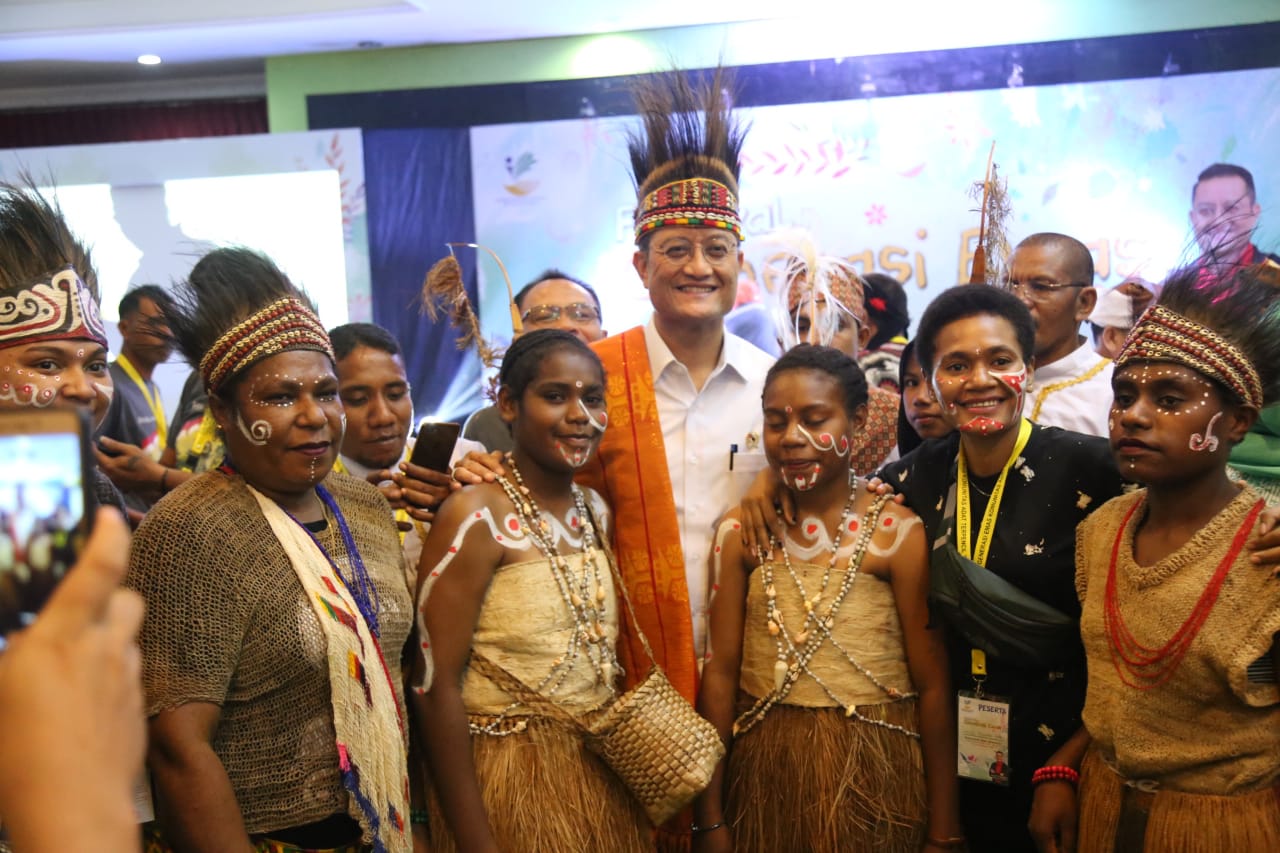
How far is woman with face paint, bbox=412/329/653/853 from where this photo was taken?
84.4 inches

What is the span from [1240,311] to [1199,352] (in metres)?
0.12

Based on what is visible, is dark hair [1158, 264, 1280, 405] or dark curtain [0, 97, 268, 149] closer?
dark hair [1158, 264, 1280, 405]

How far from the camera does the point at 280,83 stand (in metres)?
6.75

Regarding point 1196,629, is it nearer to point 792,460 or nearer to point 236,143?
point 792,460

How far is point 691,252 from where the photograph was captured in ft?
9.13

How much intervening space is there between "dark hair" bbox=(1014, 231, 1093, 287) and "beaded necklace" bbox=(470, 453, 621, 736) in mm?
1781

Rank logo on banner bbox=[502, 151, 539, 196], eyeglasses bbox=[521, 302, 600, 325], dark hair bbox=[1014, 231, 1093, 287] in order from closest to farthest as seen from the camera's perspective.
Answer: dark hair bbox=[1014, 231, 1093, 287] → eyeglasses bbox=[521, 302, 600, 325] → logo on banner bbox=[502, 151, 539, 196]

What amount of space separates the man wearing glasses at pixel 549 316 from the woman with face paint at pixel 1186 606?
1643 mm

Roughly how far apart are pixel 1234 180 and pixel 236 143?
5.62m

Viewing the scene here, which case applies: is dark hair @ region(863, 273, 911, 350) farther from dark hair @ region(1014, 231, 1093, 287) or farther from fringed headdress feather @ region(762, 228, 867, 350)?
dark hair @ region(1014, 231, 1093, 287)

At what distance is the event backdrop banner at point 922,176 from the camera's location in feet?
18.3

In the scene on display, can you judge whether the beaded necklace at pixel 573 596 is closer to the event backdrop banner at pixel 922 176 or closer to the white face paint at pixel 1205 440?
the white face paint at pixel 1205 440

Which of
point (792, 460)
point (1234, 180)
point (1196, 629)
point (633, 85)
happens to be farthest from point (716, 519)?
point (1234, 180)

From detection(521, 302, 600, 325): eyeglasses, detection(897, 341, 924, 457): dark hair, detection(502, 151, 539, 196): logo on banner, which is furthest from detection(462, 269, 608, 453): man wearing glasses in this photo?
detection(502, 151, 539, 196): logo on banner
